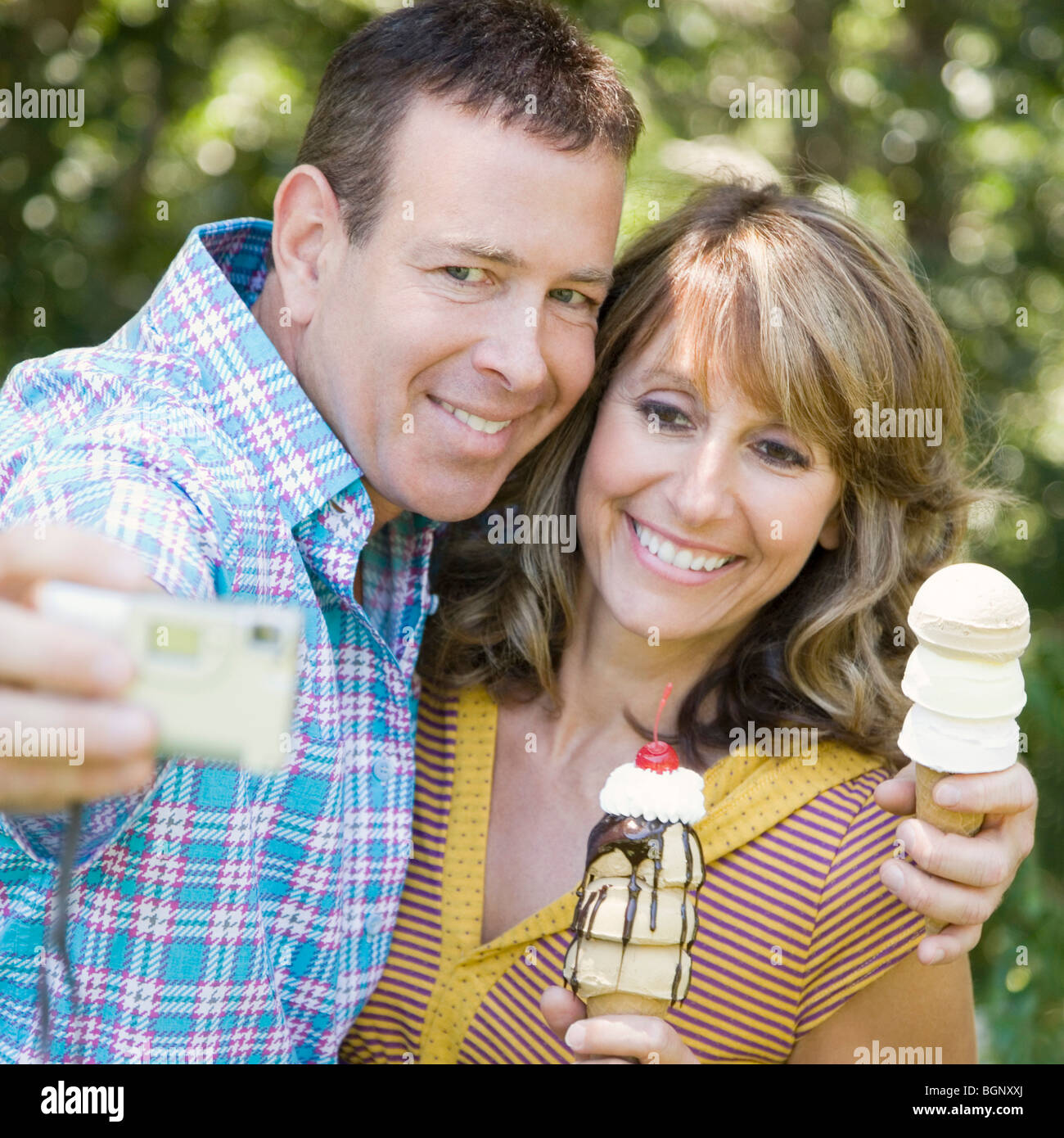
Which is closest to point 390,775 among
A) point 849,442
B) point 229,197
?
point 849,442

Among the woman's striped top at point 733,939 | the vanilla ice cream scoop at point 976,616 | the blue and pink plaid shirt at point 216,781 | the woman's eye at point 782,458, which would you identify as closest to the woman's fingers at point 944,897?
the woman's striped top at point 733,939

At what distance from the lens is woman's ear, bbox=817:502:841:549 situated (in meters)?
3.04

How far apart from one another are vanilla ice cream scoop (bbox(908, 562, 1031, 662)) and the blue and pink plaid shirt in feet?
3.57

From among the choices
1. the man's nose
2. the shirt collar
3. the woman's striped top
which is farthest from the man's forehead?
the woman's striped top

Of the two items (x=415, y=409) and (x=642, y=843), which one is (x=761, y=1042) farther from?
(x=415, y=409)

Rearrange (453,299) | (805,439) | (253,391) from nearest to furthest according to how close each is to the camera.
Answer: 1. (253,391)
2. (453,299)
3. (805,439)

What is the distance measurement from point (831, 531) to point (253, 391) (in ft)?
4.77

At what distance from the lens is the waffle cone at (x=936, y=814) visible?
7.27 ft

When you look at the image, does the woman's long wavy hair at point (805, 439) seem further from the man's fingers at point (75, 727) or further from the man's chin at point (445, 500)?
the man's fingers at point (75, 727)

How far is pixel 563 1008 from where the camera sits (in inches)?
86.7

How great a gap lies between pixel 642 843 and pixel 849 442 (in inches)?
45.4

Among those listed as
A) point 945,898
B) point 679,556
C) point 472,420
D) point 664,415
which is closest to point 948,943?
point 945,898

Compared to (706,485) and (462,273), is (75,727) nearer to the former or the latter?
(462,273)

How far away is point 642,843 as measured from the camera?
2.15 metres
